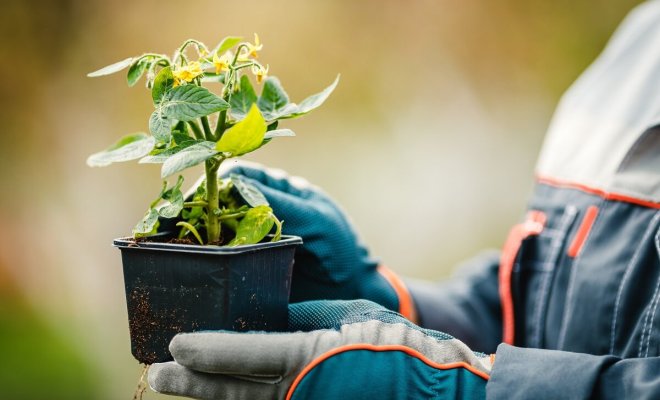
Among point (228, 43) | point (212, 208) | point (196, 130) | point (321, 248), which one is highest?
point (228, 43)

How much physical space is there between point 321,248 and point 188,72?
406 millimetres

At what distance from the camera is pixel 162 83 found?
87cm

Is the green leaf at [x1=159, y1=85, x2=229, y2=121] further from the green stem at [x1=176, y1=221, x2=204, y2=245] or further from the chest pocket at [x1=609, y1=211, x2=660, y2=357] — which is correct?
the chest pocket at [x1=609, y1=211, x2=660, y2=357]

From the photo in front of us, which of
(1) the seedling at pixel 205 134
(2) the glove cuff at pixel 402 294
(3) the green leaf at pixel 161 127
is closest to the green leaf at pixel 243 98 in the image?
(1) the seedling at pixel 205 134

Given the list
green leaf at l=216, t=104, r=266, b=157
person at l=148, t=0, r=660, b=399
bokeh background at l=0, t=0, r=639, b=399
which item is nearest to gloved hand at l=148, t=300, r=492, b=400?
person at l=148, t=0, r=660, b=399

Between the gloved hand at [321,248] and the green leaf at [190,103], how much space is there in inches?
8.4

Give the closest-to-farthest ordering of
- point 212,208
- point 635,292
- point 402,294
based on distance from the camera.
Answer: point 212,208 < point 635,292 < point 402,294

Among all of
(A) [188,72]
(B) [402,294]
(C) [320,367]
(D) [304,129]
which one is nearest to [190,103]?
(A) [188,72]

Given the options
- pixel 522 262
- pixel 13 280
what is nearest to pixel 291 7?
pixel 13 280

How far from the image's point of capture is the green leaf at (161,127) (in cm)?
84

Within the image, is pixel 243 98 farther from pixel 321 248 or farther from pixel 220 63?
pixel 321 248

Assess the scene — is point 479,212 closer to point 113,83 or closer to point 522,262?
point 113,83

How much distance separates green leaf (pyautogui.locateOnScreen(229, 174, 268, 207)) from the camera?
3.00 feet

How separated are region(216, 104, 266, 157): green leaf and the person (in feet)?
0.73
